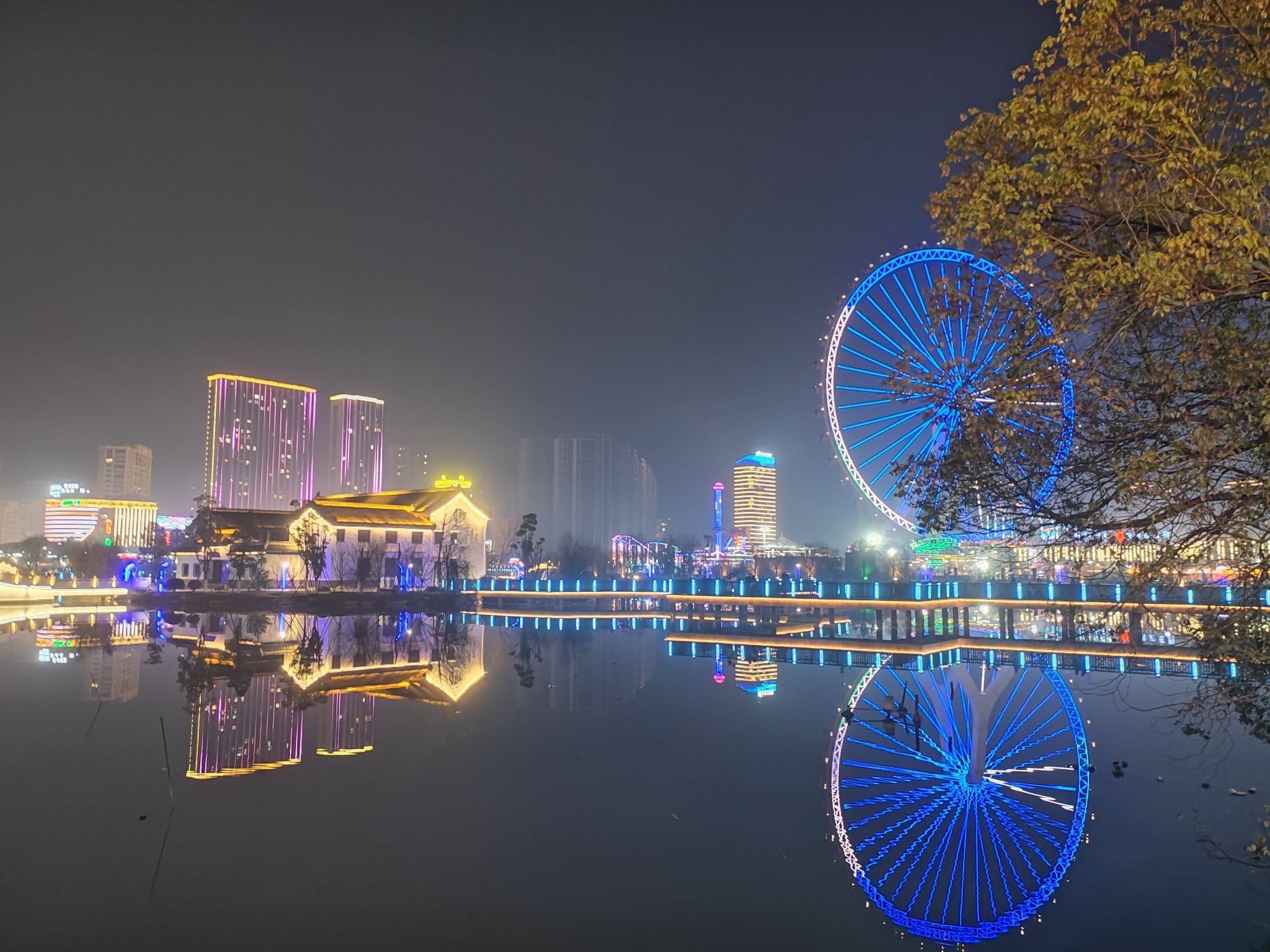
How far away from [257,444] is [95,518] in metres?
34.1

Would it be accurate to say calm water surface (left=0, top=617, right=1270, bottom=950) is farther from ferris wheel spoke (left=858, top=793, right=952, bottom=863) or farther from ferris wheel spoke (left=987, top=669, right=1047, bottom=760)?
ferris wheel spoke (left=987, top=669, right=1047, bottom=760)

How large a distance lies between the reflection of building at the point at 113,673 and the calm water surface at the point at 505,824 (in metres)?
0.40

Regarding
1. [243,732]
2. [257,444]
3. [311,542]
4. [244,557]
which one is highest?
[257,444]

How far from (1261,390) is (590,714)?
18617 mm

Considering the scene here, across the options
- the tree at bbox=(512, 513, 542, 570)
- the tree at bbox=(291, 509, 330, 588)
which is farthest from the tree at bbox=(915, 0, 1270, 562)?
the tree at bbox=(512, 513, 542, 570)

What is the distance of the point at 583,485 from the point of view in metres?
184

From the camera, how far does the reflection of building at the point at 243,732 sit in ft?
52.8

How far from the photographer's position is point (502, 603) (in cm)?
7025

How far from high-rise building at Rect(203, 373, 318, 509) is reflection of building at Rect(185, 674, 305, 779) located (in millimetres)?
162809

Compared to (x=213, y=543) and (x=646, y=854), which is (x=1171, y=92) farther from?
(x=213, y=543)

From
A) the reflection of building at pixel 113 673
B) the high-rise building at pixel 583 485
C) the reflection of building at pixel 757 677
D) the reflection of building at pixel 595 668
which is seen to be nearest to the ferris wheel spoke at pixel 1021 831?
the reflection of building at pixel 595 668

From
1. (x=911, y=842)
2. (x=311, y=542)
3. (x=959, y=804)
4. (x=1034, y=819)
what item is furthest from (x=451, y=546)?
(x=911, y=842)

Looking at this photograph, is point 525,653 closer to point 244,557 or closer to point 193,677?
point 193,677

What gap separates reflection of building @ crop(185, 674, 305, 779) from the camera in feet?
52.8
